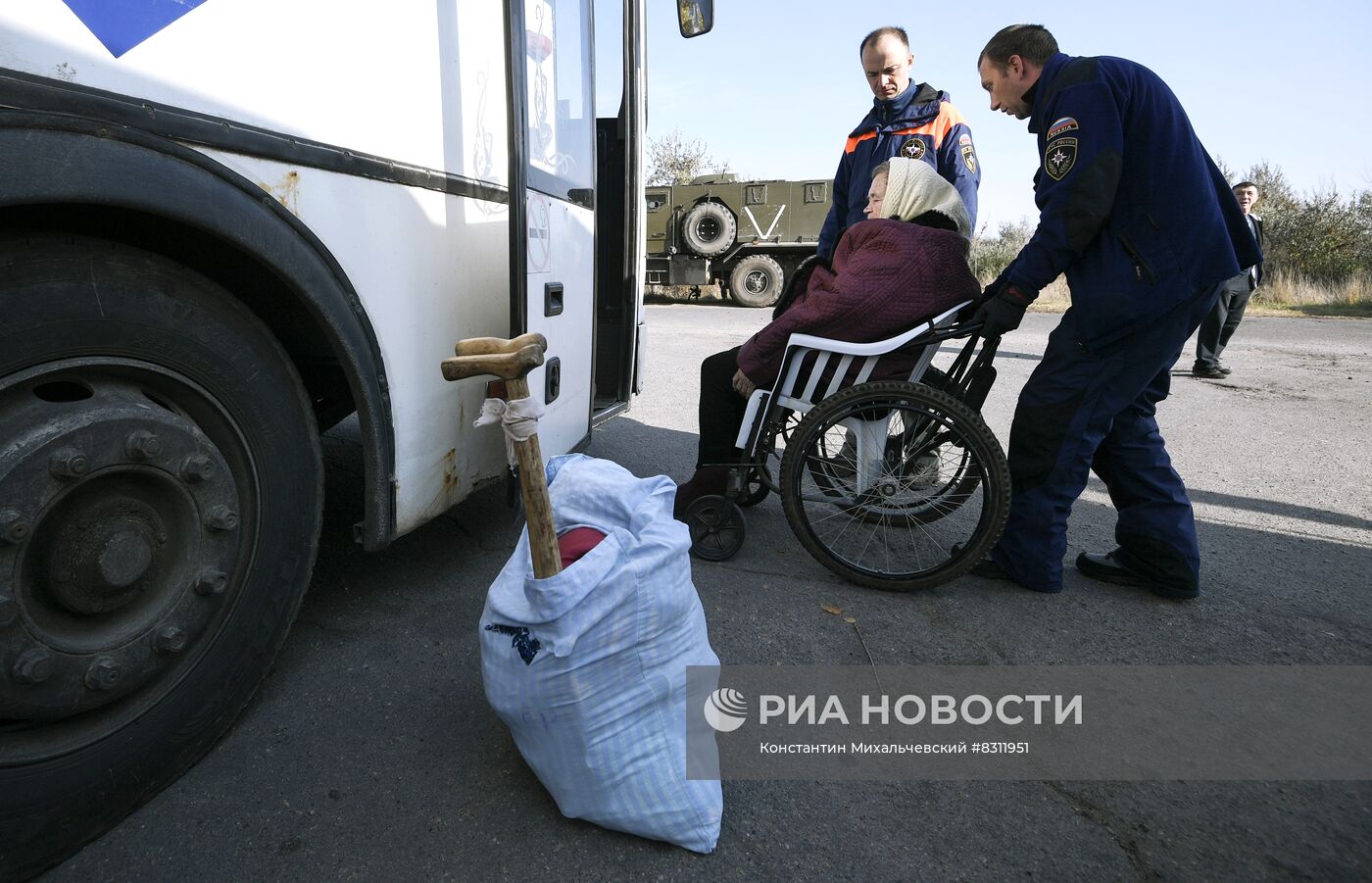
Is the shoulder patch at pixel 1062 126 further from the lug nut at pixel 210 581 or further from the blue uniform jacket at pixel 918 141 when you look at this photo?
the lug nut at pixel 210 581

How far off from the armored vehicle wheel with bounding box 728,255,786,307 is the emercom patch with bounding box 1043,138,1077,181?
51.1ft

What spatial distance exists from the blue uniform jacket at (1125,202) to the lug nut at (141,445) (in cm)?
245

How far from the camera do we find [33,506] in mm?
1302

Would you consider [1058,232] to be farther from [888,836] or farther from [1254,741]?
[888,836]

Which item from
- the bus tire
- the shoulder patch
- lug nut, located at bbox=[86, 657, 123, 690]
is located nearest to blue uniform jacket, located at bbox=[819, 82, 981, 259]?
the shoulder patch

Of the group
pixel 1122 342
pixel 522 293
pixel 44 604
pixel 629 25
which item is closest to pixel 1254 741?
pixel 1122 342

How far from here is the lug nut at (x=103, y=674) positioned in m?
1.41

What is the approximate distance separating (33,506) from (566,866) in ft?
3.70

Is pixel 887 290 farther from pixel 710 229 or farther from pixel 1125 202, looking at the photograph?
pixel 710 229

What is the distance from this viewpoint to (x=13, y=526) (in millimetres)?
1260

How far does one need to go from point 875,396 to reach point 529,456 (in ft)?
4.80

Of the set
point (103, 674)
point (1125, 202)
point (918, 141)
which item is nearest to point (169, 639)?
point (103, 674)

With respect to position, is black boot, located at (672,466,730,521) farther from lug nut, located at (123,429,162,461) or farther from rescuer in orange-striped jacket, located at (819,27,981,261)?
lug nut, located at (123,429,162,461)

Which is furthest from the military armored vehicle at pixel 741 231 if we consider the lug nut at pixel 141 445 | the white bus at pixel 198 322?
the lug nut at pixel 141 445
